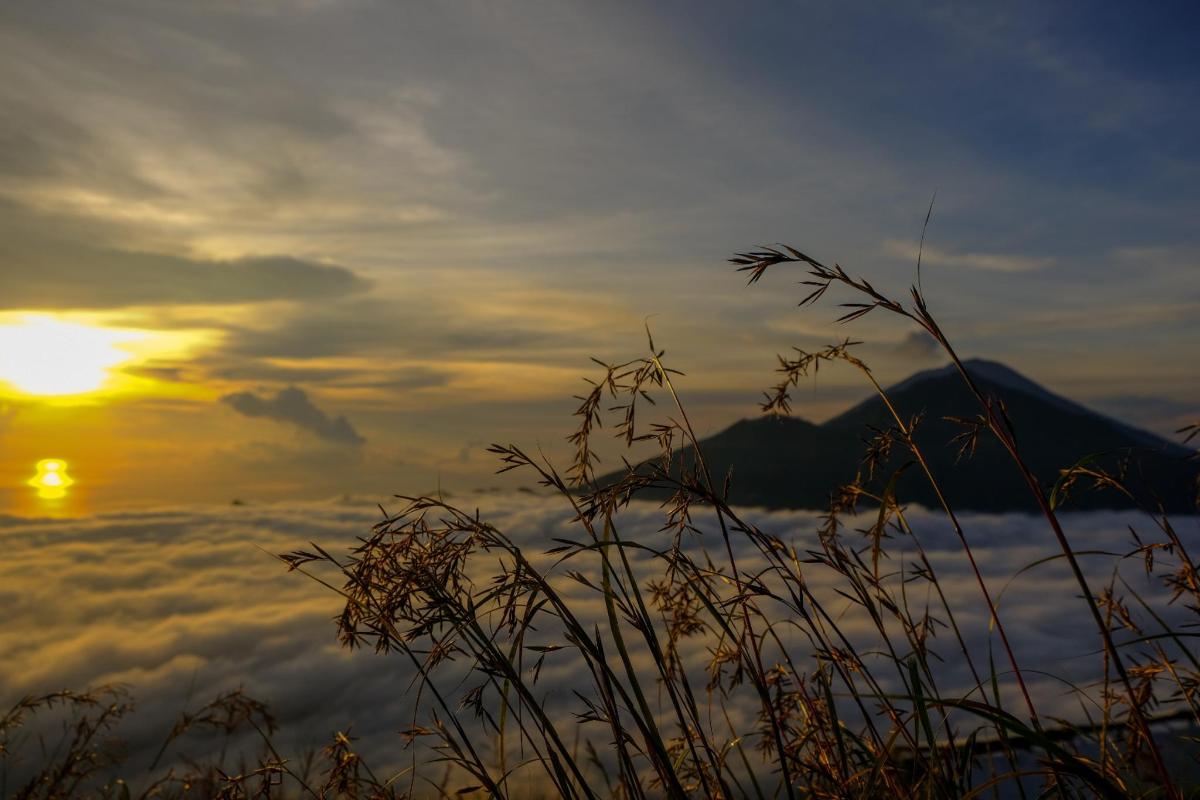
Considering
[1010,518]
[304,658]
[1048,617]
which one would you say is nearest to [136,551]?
[304,658]

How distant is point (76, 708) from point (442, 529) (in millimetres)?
2915

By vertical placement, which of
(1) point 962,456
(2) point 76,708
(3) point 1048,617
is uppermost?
(1) point 962,456

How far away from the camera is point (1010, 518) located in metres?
35.2

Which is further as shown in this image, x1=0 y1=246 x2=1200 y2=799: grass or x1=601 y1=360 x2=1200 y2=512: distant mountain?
x1=601 y1=360 x2=1200 y2=512: distant mountain

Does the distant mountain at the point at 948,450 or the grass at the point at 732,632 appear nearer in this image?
the grass at the point at 732,632

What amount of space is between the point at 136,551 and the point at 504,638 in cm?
4006

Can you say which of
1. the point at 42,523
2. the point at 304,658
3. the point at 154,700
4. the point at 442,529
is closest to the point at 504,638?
the point at 442,529

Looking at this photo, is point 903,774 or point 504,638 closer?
point 504,638

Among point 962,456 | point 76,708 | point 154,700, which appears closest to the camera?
point 962,456

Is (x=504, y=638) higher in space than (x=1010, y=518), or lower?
higher

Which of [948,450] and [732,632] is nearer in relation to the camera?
[732,632]

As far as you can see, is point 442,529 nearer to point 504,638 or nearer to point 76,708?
point 504,638

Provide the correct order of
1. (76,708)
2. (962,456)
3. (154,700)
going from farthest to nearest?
1. (154,700)
2. (76,708)
3. (962,456)

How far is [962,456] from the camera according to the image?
7.52 feet
